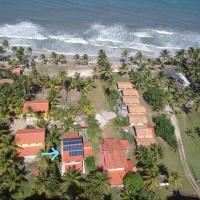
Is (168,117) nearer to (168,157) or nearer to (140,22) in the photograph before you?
(168,157)

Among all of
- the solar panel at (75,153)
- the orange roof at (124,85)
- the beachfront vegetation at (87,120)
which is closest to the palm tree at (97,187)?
the beachfront vegetation at (87,120)

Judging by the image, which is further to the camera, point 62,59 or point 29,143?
point 62,59

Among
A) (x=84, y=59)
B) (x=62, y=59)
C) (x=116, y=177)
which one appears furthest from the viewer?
(x=62, y=59)

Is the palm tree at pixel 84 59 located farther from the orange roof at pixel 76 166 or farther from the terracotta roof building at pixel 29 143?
the orange roof at pixel 76 166

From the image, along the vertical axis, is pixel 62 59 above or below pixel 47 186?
above

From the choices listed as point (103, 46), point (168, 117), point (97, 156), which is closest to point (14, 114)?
point (97, 156)

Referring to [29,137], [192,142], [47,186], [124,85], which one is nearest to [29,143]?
[29,137]

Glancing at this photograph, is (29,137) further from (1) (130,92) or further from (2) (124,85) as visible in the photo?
(2) (124,85)
